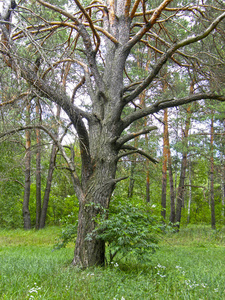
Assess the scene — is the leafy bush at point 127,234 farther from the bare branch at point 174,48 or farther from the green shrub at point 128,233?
the bare branch at point 174,48

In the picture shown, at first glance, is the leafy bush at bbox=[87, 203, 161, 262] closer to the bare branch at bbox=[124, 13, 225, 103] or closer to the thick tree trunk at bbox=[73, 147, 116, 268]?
the thick tree trunk at bbox=[73, 147, 116, 268]

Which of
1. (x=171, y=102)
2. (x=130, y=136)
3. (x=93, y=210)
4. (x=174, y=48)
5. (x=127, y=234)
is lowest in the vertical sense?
(x=127, y=234)

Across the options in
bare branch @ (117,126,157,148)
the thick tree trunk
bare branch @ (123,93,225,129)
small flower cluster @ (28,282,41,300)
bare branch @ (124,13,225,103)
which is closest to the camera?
small flower cluster @ (28,282,41,300)

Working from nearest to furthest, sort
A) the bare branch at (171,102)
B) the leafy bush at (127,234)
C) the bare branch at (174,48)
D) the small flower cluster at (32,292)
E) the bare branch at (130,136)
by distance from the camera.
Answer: the small flower cluster at (32,292) → the bare branch at (174,48) → the leafy bush at (127,234) → the bare branch at (171,102) → the bare branch at (130,136)

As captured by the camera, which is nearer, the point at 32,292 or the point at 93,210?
the point at 32,292

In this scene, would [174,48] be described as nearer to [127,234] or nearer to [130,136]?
[130,136]

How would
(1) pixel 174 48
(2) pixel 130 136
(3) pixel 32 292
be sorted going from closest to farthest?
(3) pixel 32 292
(1) pixel 174 48
(2) pixel 130 136

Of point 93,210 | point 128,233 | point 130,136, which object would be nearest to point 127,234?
point 128,233

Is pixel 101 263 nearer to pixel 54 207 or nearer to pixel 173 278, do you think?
pixel 173 278

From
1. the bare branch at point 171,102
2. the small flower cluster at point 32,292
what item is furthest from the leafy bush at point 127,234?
the bare branch at point 171,102

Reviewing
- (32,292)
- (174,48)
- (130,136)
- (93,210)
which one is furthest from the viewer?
(130,136)

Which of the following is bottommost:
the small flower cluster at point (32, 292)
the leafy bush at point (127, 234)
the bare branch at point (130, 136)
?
the small flower cluster at point (32, 292)

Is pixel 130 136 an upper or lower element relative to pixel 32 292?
upper

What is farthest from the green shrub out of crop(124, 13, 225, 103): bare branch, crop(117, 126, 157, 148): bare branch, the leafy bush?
crop(124, 13, 225, 103): bare branch
